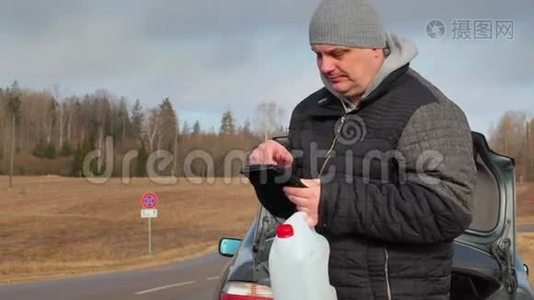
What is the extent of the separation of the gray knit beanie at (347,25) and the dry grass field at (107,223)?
8.18m

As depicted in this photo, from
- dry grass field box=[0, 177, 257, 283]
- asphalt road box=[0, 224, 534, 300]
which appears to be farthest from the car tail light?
dry grass field box=[0, 177, 257, 283]

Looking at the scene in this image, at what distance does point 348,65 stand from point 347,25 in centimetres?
13

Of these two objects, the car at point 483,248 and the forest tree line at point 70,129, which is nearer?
the car at point 483,248

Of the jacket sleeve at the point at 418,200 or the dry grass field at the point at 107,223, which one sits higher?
the jacket sleeve at the point at 418,200

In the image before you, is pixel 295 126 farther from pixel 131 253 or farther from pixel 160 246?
pixel 160 246

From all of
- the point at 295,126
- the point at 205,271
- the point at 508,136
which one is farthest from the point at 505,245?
the point at 508,136

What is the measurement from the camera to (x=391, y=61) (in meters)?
2.56

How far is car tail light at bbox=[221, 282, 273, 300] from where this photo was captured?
150 inches

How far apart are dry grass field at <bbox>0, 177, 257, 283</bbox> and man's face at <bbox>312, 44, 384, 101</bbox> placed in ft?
57.8

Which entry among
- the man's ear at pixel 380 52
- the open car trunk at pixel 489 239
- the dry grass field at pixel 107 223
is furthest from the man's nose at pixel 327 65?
the dry grass field at pixel 107 223

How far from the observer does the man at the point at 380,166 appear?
234 centimetres

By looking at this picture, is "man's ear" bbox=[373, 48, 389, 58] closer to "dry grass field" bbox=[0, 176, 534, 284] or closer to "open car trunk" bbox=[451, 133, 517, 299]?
"open car trunk" bbox=[451, 133, 517, 299]

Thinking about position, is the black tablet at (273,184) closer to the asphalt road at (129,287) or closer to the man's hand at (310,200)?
the man's hand at (310,200)

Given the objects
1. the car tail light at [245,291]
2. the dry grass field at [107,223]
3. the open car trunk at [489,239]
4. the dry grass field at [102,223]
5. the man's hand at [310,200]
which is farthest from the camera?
the dry grass field at [102,223]
